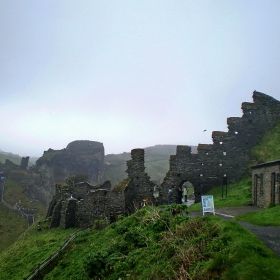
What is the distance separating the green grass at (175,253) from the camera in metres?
7.39

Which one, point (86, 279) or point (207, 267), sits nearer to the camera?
point (207, 267)

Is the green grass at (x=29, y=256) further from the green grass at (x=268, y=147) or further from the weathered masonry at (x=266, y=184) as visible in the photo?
the green grass at (x=268, y=147)

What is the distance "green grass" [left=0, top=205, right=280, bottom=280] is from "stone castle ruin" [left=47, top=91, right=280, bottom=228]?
38.7 ft

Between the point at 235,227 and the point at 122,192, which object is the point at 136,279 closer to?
the point at 235,227

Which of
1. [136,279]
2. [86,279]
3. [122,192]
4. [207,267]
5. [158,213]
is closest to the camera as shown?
[207,267]

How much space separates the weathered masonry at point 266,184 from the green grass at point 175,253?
20.4 ft

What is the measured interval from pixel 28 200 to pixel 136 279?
65.4 metres

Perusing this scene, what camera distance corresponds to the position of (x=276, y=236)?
1048 cm

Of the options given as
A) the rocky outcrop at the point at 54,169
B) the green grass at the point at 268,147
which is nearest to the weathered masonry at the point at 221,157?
the green grass at the point at 268,147

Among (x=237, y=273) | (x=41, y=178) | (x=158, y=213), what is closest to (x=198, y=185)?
(x=158, y=213)

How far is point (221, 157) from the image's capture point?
101ft

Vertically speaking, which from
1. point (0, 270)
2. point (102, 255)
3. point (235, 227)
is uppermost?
point (235, 227)

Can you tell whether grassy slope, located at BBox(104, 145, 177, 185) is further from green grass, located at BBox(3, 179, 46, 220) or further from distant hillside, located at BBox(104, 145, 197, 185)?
green grass, located at BBox(3, 179, 46, 220)

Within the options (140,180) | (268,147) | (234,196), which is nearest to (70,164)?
(140,180)
